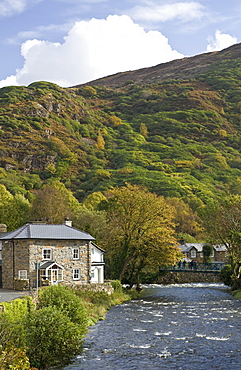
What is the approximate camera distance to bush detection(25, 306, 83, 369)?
2728cm

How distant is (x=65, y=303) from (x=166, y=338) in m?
7.10

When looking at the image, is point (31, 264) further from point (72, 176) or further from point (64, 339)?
point (72, 176)

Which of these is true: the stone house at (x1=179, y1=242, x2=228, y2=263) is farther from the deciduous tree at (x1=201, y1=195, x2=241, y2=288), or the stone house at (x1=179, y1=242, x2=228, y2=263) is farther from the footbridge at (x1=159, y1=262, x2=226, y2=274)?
the deciduous tree at (x1=201, y1=195, x2=241, y2=288)

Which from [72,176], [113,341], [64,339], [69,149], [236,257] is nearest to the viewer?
[64,339]

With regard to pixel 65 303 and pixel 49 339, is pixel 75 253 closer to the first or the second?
pixel 65 303

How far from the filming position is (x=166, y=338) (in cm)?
3469

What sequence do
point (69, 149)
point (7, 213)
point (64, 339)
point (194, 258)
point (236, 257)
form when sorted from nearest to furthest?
point (64, 339), point (236, 257), point (7, 213), point (194, 258), point (69, 149)

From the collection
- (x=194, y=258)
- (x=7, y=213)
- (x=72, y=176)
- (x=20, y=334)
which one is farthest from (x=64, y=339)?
(x=72, y=176)

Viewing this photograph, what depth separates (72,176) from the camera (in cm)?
17412

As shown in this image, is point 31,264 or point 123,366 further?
point 31,264

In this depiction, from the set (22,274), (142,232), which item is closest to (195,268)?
(142,232)

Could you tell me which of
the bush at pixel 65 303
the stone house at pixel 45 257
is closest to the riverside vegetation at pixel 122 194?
the stone house at pixel 45 257

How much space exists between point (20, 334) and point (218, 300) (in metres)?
35.6

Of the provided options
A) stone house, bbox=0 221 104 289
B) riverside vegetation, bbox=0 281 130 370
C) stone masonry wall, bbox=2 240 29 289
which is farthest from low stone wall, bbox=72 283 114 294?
riverside vegetation, bbox=0 281 130 370
